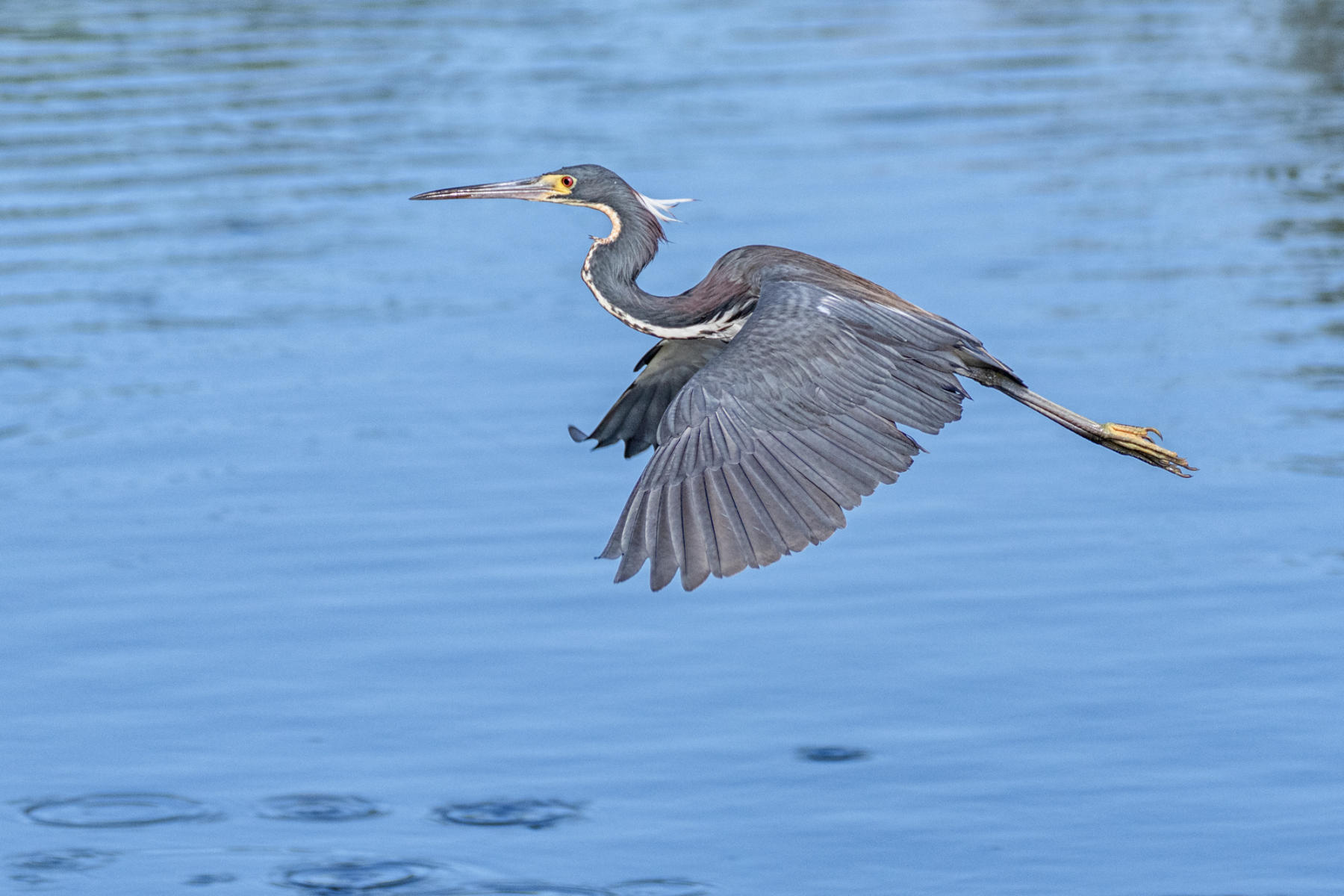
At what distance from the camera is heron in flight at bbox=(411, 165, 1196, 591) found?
707 centimetres

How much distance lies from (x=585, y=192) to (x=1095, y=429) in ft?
7.95

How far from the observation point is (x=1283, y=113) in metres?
19.2

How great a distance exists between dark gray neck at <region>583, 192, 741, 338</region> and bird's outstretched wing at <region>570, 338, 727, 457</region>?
0.08 metres

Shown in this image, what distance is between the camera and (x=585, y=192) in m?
9.45

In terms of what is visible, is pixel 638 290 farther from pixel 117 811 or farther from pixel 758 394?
pixel 117 811

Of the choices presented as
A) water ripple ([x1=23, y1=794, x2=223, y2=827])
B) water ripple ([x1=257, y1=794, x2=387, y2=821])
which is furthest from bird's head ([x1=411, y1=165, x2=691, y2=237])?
water ripple ([x1=23, y1=794, x2=223, y2=827])

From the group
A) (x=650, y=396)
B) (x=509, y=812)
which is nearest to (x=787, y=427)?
(x=650, y=396)

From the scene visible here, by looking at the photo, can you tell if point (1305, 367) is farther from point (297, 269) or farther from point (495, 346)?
point (297, 269)

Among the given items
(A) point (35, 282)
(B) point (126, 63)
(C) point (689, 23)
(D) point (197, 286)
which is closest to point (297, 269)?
(D) point (197, 286)

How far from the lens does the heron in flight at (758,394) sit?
7.07 meters

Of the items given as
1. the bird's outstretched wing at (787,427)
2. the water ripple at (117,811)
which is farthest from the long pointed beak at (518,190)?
the water ripple at (117,811)

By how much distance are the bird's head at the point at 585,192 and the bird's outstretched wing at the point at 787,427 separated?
Answer: 0.91 meters

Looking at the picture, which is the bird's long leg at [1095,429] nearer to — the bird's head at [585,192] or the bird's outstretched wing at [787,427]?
the bird's outstretched wing at [787,427]

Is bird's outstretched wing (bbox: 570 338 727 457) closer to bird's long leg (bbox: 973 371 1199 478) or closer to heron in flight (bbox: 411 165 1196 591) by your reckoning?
heron in flight (bbox: 411 165 1196 591)
